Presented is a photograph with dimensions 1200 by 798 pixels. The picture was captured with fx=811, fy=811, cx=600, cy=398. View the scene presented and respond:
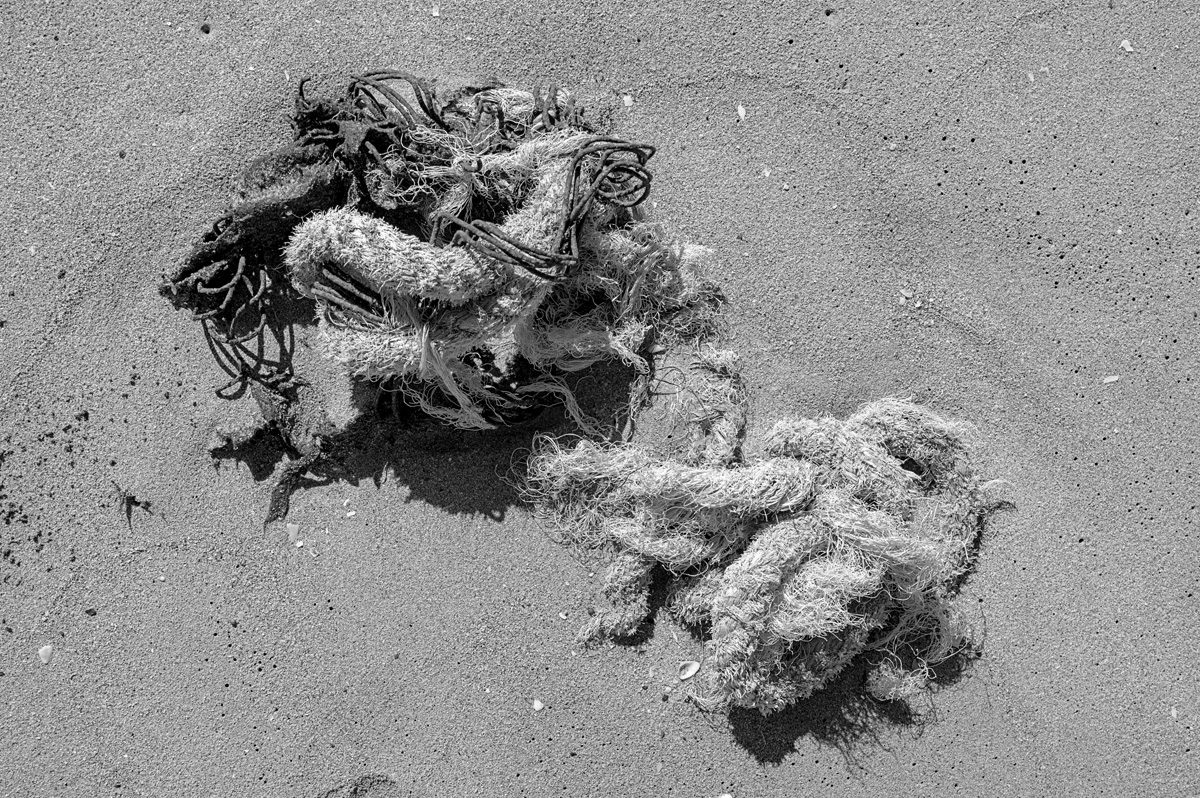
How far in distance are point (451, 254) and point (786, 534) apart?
1.24m

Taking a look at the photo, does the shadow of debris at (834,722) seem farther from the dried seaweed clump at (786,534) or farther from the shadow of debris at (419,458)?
the shadow of debris at (419,458)

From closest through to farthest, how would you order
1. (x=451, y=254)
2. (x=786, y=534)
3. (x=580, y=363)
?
(x=451, y=254)
(x=786, y=534)
(x=580, y=363)

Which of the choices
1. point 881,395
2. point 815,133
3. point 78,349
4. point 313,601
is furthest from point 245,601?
point 815,133

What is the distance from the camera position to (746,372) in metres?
2.57

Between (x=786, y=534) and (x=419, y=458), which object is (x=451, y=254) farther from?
(x=786, y=534)

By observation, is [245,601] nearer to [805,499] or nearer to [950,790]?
[805,499]

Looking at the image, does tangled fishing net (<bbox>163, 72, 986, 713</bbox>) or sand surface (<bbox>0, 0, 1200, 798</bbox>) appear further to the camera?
sand surface (<bbox>0, 0, 1200, 798</bbox>)

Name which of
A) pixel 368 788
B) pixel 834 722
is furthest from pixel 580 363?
pixel 368 788

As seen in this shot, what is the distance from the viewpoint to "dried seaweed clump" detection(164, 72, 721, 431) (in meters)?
2.25

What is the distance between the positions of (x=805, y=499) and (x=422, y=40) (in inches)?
74.3

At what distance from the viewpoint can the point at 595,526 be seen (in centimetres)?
252

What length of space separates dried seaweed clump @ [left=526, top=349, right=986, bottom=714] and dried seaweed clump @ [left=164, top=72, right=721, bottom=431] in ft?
0.87

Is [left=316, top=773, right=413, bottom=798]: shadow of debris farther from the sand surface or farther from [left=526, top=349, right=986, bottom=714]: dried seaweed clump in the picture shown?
[left=526, top=349, right=986, bottom=714]: dried seaweed clump

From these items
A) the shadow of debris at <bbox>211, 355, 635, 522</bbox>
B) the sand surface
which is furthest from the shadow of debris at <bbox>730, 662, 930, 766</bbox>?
the shadow of debris at <bbox>211, 355, 635, 522</bbox>
